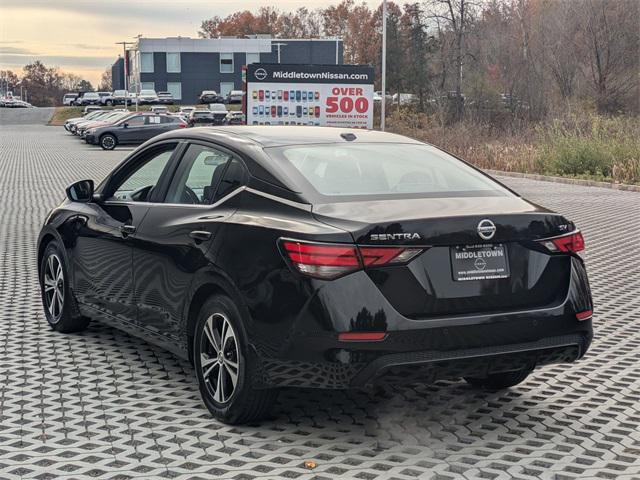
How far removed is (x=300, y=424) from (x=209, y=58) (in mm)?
116079

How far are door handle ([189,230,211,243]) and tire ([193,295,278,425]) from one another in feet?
1.14

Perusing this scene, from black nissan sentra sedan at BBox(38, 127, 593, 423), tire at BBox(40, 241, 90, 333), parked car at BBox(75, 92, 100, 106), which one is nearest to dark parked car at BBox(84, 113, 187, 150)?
tire at BBox(40, 241, 90, 333)

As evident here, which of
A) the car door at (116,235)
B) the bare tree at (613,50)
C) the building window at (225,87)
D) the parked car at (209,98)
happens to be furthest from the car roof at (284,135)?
the building window at (225,87)

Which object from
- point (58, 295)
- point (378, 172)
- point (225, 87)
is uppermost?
point (225, 87)

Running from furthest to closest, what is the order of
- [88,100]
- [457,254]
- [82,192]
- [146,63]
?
[146,63], [88,100], [82,192], [457,254]

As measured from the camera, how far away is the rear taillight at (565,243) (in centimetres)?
509

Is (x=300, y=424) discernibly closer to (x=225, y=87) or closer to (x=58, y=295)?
(x=58, y=295)

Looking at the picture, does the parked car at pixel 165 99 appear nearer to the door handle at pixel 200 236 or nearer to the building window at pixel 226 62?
the building window at pixel 226 62

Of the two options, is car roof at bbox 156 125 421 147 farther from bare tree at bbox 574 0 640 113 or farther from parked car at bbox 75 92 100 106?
parked car at bbox 75 92 100 106

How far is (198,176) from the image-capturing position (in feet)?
19.5

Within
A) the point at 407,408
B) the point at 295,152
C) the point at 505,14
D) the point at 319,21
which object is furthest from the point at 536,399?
the point at 319,21

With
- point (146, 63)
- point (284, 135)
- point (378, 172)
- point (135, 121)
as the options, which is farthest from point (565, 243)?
point (146, 63)

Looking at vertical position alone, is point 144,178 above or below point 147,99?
below

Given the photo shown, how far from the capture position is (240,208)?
209 inches
